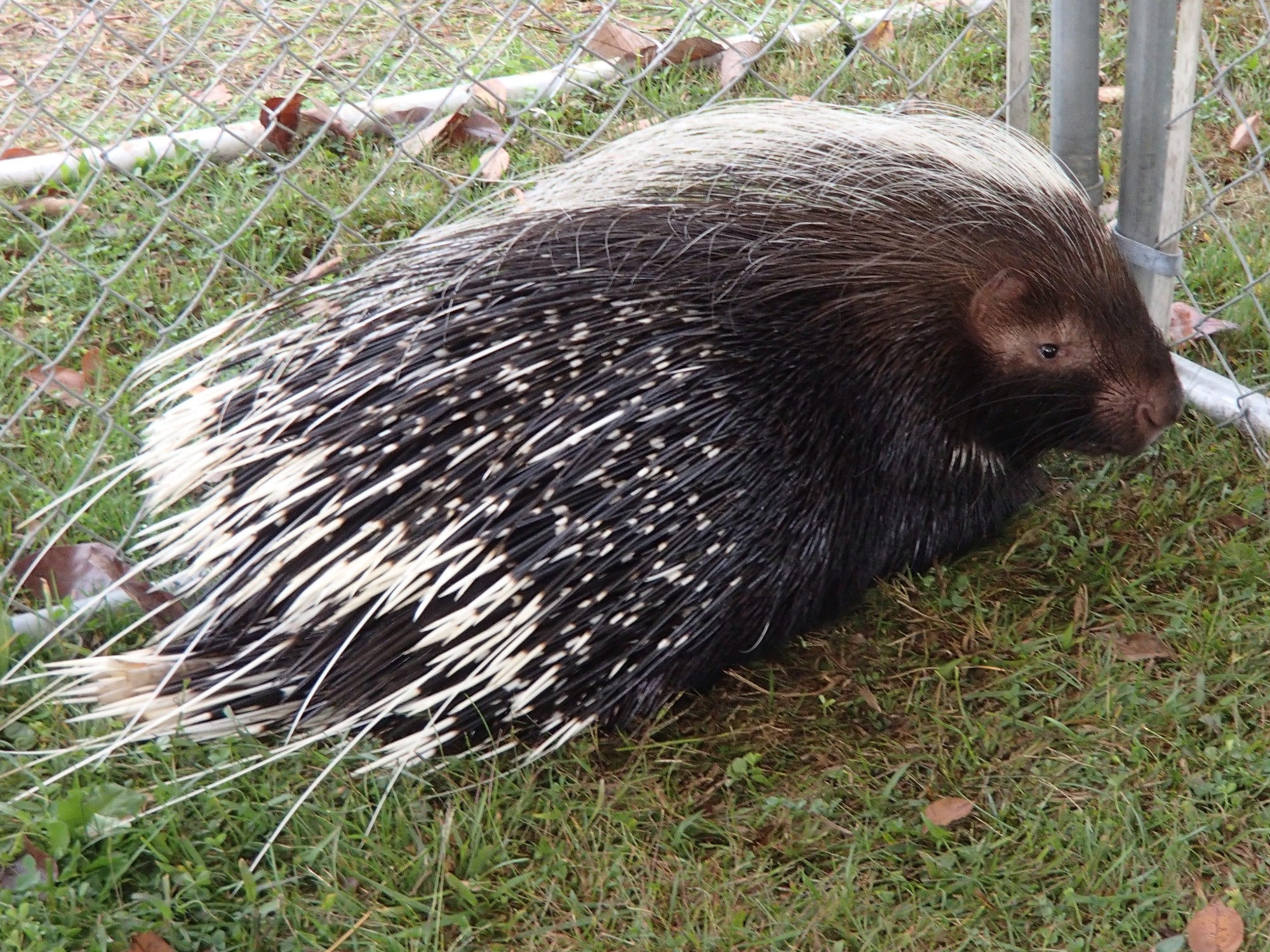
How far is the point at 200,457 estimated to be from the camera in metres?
1.82

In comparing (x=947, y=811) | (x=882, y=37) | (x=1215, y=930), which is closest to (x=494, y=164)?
(x=882, y=37)

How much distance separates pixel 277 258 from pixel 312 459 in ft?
3.73

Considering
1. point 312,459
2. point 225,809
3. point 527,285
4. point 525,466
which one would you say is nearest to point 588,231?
point 527,285

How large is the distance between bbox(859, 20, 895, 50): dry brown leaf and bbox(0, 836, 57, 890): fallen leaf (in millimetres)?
2611

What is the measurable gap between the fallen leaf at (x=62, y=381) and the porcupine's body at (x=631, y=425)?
1.51 ft

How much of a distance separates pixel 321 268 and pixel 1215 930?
71.4 inches

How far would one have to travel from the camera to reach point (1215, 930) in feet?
4.94

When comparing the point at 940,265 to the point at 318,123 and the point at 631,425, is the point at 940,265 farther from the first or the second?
the point at 318,123

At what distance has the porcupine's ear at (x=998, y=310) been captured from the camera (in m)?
1.96

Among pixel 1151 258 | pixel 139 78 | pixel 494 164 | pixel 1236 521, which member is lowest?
pixel 1236 521

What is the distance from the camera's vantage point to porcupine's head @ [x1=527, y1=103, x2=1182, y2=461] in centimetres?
196

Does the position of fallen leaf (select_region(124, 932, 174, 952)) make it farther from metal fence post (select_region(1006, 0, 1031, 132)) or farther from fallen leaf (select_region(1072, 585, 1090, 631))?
metal fence post (select_region(1006, 0, 1031, 132))

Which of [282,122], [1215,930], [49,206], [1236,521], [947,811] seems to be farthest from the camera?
[282,122]

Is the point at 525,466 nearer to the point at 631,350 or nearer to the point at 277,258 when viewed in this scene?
the point at 631,350
